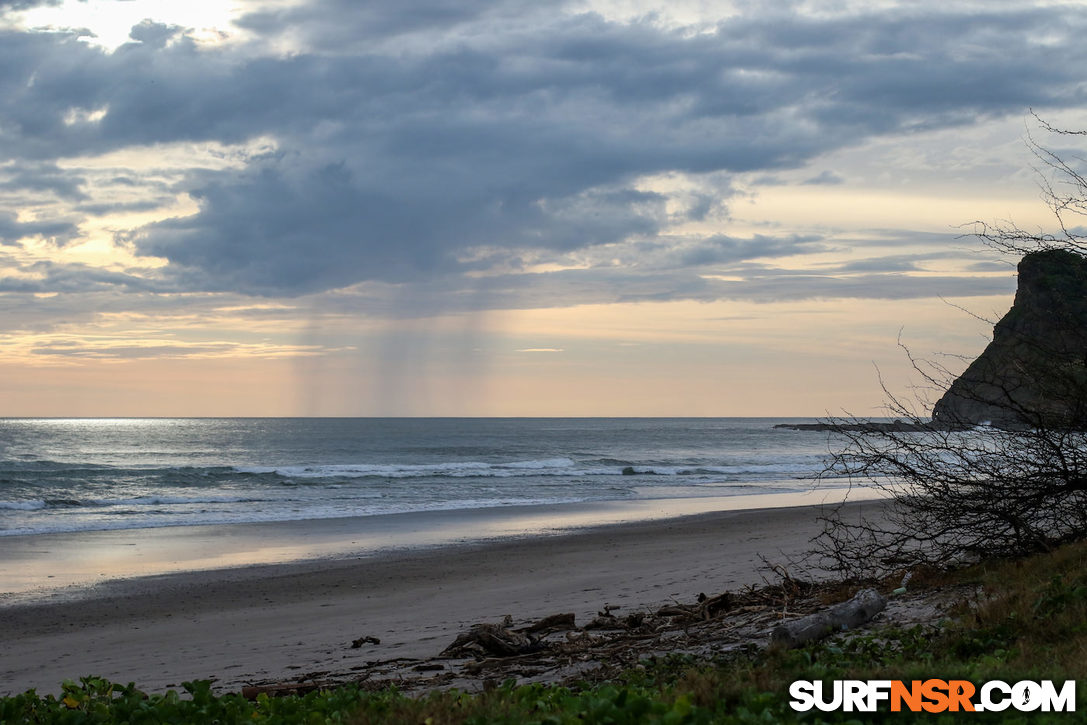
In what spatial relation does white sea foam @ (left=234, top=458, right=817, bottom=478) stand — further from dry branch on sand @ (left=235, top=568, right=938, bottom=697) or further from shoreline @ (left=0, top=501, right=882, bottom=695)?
dry branch on sand @ (left=235, top=568, right=938, bottom=697)

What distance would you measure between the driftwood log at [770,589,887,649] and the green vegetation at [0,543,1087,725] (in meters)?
0.21

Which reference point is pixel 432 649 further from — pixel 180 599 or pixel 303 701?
pixel 180 599

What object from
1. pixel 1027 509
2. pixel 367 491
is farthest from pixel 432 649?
pixel 367 491

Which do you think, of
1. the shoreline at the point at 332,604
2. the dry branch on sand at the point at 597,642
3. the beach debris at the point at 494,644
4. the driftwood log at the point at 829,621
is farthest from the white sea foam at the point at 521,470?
the driftwood log at the point at 829,621

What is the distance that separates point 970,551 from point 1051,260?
3.08m

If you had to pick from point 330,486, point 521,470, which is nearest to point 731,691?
point 330,486

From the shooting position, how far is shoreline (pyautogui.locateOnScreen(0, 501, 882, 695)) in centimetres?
855

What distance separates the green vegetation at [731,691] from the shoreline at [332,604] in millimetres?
2704

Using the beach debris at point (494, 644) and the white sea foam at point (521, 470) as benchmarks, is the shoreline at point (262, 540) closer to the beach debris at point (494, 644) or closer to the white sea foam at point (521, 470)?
the beach debris at point (494, 644)

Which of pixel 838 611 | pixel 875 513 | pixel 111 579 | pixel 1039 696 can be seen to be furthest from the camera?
pixel 875 513

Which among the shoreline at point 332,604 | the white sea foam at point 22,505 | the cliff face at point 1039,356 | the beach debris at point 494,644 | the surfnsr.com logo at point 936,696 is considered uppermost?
the cliff face at point 1039,356

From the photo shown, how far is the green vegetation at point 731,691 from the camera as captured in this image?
404 cm

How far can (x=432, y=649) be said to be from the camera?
8234 mm

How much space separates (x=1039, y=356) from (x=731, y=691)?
621 centimetres
